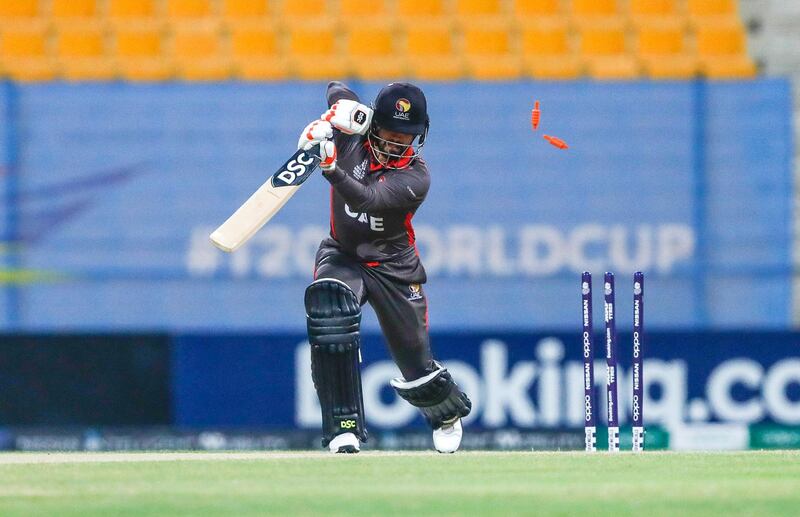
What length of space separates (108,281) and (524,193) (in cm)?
253

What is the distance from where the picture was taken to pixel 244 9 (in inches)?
456

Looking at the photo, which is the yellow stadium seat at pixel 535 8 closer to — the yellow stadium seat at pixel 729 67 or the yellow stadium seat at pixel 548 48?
the yellow stadium seat at pixel 548 48

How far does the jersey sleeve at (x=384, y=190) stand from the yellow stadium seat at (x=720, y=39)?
214 inches

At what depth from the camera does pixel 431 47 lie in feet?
37.7

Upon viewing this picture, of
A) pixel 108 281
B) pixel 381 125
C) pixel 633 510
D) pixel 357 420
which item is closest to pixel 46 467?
pixel 357 420

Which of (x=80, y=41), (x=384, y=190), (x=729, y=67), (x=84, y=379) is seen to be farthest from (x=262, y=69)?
(x=384, y=190)

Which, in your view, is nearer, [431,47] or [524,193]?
[524,193]

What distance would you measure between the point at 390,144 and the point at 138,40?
5155 mm

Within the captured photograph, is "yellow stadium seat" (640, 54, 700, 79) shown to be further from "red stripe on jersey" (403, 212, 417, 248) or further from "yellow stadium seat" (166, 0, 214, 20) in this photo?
"red stripe on jersey" (403, 212, 417, 248)

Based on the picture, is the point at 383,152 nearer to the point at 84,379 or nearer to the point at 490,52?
the point at 84,379

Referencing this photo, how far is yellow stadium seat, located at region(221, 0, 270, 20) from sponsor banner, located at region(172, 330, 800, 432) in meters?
3.06

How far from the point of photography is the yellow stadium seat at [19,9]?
11648 mm

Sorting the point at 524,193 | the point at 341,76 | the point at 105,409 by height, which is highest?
the point at 341,76

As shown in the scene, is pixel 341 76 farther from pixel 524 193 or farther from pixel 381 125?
pixel 381 125
